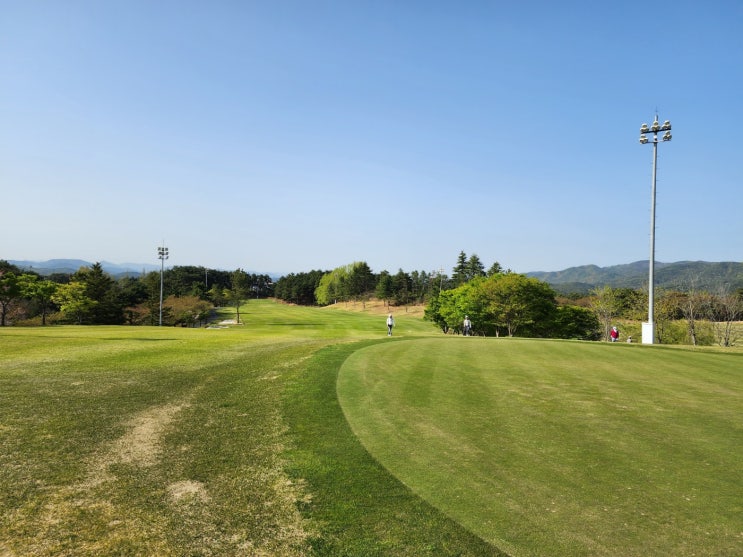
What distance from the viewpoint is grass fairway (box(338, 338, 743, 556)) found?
4.81 metres

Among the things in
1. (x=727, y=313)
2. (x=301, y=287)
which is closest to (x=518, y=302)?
(x=727, y=313)

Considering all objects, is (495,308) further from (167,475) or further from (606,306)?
(167,475)

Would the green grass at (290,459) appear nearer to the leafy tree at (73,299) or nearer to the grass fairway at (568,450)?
the grass fairway at (568,450)

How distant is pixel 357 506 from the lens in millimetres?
5461

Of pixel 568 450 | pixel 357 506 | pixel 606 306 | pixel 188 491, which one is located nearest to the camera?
pixel 357 506

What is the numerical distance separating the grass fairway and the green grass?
0.05 metres

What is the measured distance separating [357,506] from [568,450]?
12.7 feet

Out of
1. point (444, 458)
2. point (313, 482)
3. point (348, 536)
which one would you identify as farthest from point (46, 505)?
point (444, 458)

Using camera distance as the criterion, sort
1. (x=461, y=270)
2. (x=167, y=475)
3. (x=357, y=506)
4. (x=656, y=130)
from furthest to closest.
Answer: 1. (x=461, y=270)
2. (x=656, y=130)
3. (x=167, y=475)
4. (x=357, y=506)

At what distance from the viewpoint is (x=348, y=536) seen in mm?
4809

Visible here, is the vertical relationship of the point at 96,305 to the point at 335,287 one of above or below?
below

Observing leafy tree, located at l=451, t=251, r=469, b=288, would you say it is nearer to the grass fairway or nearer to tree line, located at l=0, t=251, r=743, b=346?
tree line, located at l=0, t=251, r=743, b=346

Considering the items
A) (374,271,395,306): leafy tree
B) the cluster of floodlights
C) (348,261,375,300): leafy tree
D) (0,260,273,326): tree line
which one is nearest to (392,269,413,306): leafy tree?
(374,271,395,306): leafy tree

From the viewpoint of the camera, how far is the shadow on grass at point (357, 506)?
4.60m
